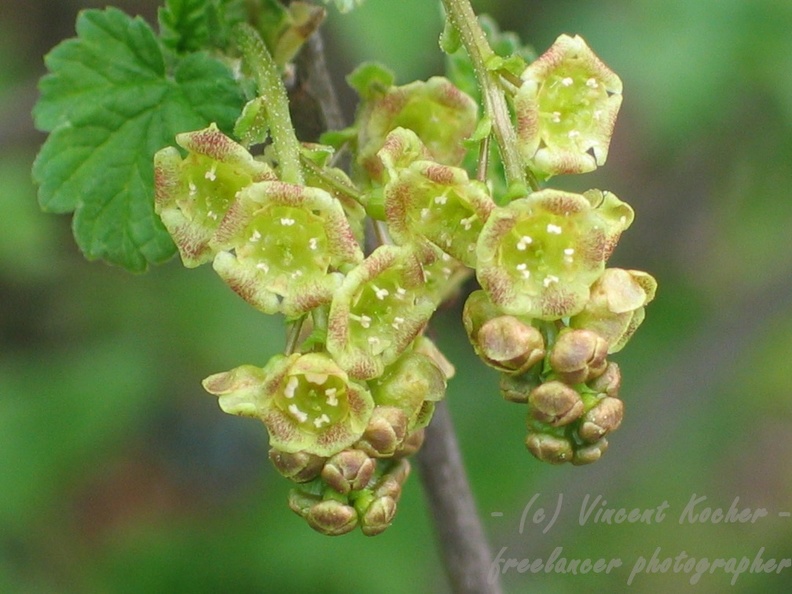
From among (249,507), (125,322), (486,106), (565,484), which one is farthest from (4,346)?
(486,106)

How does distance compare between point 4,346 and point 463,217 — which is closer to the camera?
point 463,217

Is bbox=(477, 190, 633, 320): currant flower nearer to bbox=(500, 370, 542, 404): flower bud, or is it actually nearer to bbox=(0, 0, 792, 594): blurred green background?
bbox=(500, 370, 542, 404): flower bud

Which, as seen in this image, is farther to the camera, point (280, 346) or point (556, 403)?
point (280, 346)

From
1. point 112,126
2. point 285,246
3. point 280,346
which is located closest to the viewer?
point 285,246

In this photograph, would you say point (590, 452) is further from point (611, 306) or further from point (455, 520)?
point (455, 520)

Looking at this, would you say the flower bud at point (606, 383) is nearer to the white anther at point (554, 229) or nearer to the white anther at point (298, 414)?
the white anther at point (554, 229)

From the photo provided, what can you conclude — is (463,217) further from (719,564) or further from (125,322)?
(719,564)

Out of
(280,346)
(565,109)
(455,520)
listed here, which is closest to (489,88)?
(565,109)
